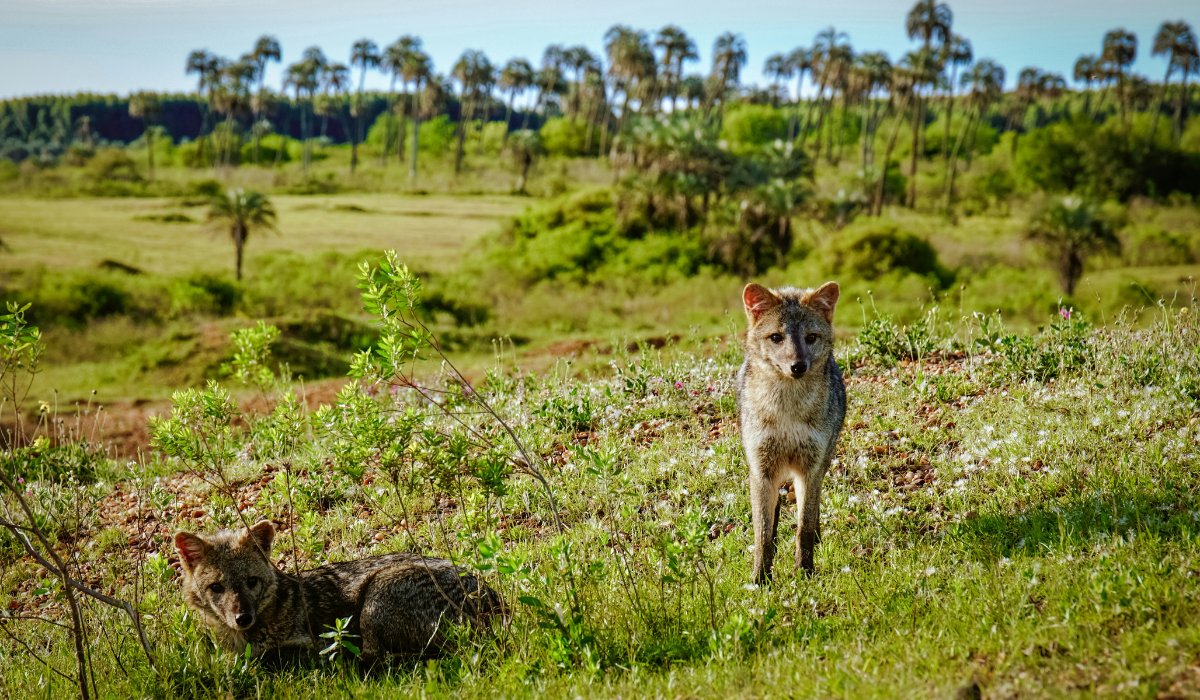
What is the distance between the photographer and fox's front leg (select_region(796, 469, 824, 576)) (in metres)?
4.86

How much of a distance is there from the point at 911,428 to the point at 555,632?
461cm

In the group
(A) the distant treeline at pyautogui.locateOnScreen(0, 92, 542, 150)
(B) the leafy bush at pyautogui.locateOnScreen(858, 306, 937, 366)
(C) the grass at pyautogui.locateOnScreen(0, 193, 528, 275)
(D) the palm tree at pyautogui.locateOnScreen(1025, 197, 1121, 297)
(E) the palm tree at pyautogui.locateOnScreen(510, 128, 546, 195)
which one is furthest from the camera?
(A) the distant treeline at pyautogui.locateOnScreen(0, 92, 542, 150)

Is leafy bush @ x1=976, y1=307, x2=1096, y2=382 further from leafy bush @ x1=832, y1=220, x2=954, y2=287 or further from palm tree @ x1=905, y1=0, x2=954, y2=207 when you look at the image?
palm tree @ x1=905, y1=0, x2=954, y2=207

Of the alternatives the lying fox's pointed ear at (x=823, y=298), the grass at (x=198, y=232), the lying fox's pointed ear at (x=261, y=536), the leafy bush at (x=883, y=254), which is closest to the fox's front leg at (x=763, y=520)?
the lying fox's pointed ear at (x=823, y=298)

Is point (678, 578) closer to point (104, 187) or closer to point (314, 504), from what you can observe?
point (314, 504)

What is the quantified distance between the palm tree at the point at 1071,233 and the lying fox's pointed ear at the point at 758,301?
35.4 metres

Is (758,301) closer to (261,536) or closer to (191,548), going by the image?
(261,536)

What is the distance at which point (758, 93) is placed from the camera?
136625mm

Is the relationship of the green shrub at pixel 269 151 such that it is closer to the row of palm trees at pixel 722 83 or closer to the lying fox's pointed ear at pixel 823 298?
the row of palm trees at pixel 722 83

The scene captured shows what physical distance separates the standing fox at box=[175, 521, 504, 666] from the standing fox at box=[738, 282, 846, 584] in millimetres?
1947

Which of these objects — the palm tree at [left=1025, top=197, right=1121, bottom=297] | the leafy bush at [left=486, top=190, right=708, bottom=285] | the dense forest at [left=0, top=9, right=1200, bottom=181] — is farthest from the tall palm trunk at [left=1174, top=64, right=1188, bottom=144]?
the leafy bush at [left=486, top=190, right=708, bottom=285]

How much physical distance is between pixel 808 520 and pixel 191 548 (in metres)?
4.00

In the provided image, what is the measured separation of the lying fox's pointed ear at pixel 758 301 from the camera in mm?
4867

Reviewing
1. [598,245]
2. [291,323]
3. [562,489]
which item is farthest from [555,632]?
[598,245]
